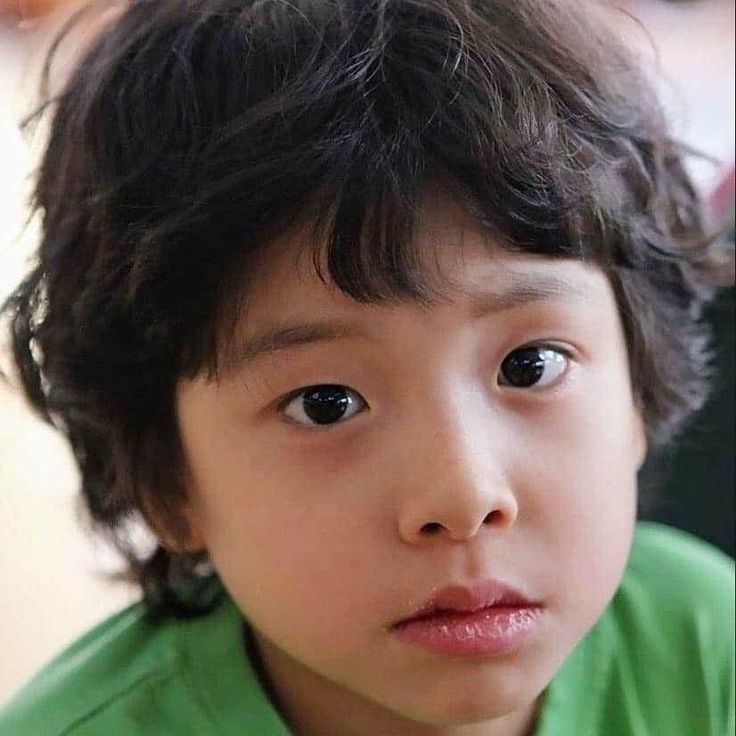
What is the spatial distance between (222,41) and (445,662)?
0.36m

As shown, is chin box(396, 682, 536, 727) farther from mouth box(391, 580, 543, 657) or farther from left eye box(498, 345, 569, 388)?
left eye box(498, 345, 569, 388)

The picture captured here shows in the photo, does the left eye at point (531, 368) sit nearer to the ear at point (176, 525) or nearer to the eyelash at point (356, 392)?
the eyelash at point (356, 392)

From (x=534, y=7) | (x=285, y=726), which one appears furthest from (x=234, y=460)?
(x=534, y=7)

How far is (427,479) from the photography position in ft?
2.01

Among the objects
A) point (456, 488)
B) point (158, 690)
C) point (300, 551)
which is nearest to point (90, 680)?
point (158, 690)

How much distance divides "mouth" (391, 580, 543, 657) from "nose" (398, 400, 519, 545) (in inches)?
1.4

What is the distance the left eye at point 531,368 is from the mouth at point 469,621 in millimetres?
112

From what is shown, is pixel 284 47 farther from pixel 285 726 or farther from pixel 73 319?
pixel 285 726

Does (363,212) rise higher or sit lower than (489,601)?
higher

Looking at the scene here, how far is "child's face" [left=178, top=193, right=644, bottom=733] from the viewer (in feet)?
2.03

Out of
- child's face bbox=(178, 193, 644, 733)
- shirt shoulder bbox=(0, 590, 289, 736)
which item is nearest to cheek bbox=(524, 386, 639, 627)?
child's face bbox=(178, 193, 644, 733)

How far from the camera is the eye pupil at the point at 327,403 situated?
65 centimetres

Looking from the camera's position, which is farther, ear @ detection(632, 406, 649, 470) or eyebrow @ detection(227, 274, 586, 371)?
ear @ detection(632, 406, 649, 470)

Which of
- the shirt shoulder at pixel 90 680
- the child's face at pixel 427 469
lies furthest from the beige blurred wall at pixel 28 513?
the child's face at pixel 427 469
